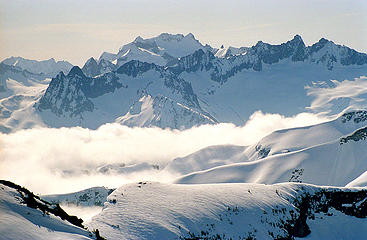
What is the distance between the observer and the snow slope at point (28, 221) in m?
25.7

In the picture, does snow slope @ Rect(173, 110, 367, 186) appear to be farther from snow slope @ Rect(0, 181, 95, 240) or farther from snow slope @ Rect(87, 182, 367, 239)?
snow slope @ Rect(0, 181, 95, 240)

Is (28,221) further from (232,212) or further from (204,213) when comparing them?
(232,212)

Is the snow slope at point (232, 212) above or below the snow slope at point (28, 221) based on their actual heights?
below

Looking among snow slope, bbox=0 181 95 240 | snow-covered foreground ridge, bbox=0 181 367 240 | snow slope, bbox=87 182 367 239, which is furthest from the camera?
snow slope, bbox=87 182 367 239

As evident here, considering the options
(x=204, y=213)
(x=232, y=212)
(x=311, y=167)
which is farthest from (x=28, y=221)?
(x=311, y=167)

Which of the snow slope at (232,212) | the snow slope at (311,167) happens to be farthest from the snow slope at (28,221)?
the snow slope at (311,167)

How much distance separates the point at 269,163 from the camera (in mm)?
178625

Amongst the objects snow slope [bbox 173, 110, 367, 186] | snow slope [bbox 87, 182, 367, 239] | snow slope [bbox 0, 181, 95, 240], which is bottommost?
snow slope [bbox 173, 110, 367, 186]

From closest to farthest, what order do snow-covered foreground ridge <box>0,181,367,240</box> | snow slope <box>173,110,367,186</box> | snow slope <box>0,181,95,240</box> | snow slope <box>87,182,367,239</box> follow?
snow slope <box>0,181,95,240</box>
snow-covered foreground ridge <box>0,181,367,240</box>
snow slope <box>87,182,367,239</box>
snow slope <box>173,110,367,186</box>

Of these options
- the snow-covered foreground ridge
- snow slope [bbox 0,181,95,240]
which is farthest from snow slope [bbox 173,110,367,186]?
snow slope [bbox 0,181,95,240]

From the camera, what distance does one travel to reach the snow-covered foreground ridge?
28.8 metres

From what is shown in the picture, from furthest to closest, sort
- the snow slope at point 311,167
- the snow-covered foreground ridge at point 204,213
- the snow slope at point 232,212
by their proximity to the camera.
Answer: the snow slope at point 311,167
the snow slope at point 232,212
the snow-covered foreground ridge at point 204,213

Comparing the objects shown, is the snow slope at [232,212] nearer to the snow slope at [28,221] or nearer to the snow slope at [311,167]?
the snow slope at [28,221]

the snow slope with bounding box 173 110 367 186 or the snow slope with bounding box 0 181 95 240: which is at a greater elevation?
the snow slope with bounding box 0 181 95 240
